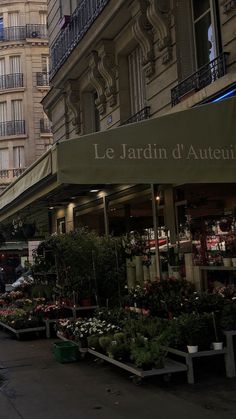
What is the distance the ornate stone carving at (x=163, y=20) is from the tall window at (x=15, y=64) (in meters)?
40.8

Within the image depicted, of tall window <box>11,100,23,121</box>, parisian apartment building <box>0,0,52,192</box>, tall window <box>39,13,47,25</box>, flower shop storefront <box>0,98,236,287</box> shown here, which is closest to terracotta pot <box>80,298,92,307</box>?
flower shop storefront <box>0,98,236,287</box>

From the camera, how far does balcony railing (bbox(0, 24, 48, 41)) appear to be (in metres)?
49.8

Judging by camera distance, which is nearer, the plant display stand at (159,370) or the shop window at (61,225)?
the plant display stand at (159,370)

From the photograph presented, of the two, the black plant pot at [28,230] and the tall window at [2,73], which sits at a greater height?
the tall window at [2,73]

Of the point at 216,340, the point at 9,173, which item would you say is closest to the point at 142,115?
the point at 216,340

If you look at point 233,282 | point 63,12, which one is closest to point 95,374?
point 233,282

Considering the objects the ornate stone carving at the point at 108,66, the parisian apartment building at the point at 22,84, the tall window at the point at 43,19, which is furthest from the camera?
the tall window at the point at 43,19

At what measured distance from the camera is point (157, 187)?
10852 mm

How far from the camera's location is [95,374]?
753 centimetres

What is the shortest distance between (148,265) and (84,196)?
4561 millimetres

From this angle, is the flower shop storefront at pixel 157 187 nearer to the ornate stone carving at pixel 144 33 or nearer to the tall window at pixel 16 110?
the ornate stone carving at pixel 144 33

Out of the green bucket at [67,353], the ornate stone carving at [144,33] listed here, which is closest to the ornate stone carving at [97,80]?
the ornate stone carving at [144,33]

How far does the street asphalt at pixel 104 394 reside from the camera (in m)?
5.74

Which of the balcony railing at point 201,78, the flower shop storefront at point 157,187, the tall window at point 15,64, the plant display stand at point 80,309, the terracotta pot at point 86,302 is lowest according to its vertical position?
the plant display stand at point 80,309
